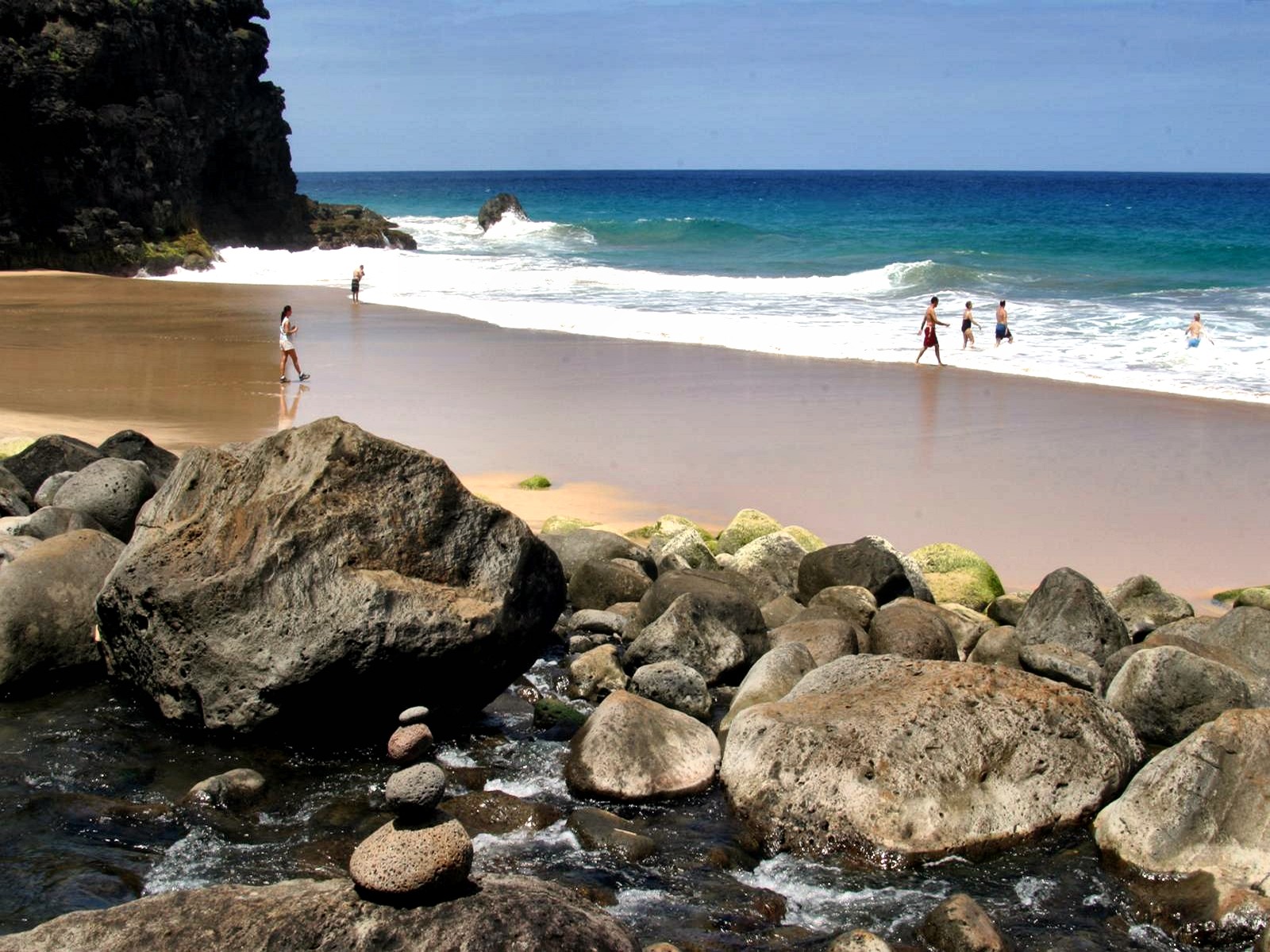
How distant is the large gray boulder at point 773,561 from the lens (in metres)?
9.52

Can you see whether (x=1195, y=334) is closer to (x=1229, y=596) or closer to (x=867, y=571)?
(x=1229, y=596)

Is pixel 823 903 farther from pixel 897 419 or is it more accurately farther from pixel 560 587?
pixel 897 419

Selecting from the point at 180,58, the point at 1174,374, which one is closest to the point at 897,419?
the point at 1174,374

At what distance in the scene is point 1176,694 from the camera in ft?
22.6

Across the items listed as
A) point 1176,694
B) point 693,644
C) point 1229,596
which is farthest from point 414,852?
point 1229,596

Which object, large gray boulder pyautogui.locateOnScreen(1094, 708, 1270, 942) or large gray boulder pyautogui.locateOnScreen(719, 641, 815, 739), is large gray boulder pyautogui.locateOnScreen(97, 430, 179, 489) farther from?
large gray boulder pyautogui.locateOnScreen(1094, 708, 1270, 942)

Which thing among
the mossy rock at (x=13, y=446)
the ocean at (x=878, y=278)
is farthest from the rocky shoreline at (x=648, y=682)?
the ocean at (x=878, y=278)

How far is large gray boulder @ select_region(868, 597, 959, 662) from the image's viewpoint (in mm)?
7719

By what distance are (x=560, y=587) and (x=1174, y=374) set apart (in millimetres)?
15209

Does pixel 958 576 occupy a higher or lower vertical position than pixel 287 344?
lower

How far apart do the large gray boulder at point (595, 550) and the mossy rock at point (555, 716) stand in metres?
2.30

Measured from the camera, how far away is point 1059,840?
19.2 ft

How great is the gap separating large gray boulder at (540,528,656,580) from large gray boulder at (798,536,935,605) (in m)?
1.27

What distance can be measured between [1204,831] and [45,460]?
29.4 ft
